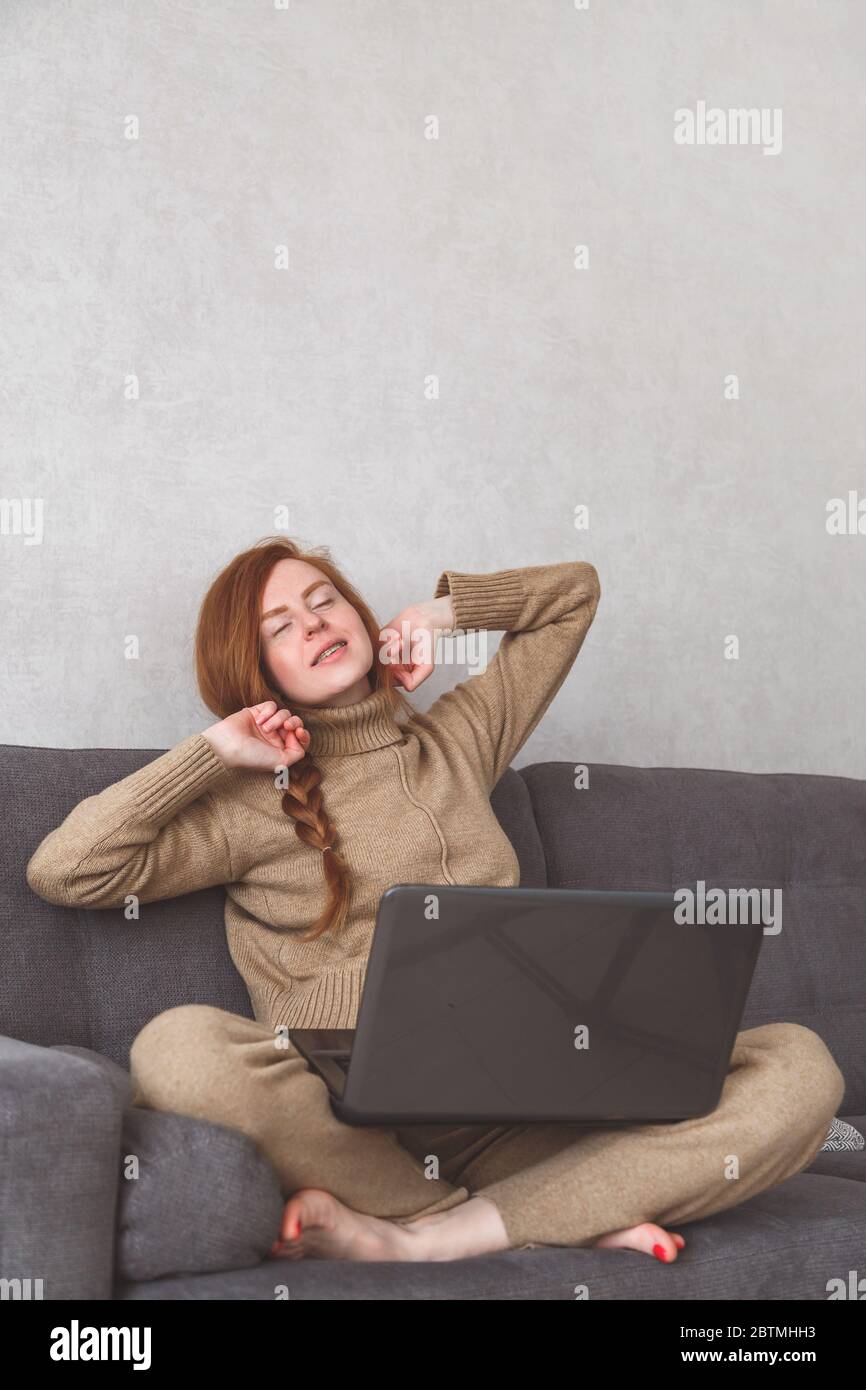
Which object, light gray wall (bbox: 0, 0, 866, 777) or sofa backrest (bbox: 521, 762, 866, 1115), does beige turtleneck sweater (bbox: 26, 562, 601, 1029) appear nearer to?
sofa backrest (bbox: 521, 762, 866, 1115)

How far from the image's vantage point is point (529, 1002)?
1.28 m

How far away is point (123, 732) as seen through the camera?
2176 mm

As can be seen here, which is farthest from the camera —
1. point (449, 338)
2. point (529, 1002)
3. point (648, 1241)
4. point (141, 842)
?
point (449, 338)

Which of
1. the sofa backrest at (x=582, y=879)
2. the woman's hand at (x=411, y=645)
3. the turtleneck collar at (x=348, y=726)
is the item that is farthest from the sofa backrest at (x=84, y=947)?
the woman's hand at (x=411, y=645)

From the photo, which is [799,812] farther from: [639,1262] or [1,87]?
[1,87]

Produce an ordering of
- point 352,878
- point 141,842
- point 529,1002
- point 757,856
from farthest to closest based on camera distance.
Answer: point 757,856 → point 352,878 → point 141,842 → point 529,1002

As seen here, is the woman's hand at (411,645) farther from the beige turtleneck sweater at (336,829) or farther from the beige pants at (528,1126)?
the beige pants at (528,1126)

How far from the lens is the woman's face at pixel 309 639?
189cm

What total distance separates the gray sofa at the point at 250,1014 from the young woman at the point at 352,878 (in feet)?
0.19

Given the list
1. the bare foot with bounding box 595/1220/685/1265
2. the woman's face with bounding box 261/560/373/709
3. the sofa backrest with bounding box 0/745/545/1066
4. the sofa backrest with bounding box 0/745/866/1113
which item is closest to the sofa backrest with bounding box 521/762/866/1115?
the sofa backrest with bounding box 0/745/866/1113

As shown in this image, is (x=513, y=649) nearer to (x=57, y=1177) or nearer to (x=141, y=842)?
(x=141, y=842)

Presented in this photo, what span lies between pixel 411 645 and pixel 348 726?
0.18 m

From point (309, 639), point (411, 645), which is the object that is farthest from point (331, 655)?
point (411, 645)

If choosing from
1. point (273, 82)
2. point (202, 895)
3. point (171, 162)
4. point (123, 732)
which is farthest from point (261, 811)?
point (273, 82)
